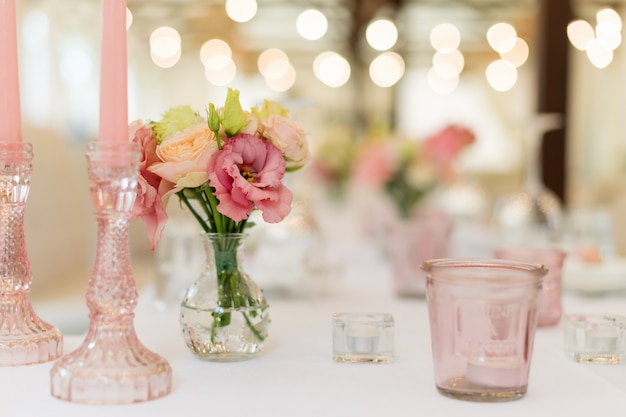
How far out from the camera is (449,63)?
337 inches

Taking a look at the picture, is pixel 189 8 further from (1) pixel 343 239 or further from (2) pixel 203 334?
(2) pixel 203 334

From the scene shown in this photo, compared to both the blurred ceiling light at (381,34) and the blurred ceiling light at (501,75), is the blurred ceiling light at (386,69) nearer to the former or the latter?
the blurred ceiling light at (381,34)

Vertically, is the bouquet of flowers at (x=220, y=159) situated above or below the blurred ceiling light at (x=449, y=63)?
below

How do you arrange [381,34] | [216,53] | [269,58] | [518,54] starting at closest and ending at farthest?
1. [381,34]
2. [518,54]
3. [216,53]
4. [269,58]

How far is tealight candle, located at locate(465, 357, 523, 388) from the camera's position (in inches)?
27.8

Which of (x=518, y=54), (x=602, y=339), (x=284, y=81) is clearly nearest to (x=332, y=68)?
(x=284, y=81)

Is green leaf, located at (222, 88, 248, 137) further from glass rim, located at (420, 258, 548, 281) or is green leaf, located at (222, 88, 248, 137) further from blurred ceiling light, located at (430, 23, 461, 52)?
blurred ceiling light, located at (430, 23, 461, 52)

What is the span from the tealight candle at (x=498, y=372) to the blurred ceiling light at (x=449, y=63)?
25.9 feet

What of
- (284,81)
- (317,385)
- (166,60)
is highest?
(166,60)

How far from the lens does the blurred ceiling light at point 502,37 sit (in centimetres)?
739

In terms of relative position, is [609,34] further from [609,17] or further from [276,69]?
[276,69]

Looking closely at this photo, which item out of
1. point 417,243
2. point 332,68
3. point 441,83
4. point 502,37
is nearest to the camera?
point 417,243

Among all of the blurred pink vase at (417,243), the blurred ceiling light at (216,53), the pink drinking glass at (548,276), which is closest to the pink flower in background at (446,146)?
the blurred pink vase at (417,243)

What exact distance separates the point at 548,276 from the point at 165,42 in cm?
910
